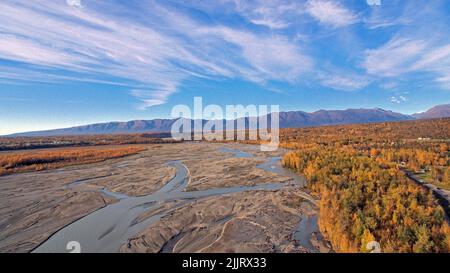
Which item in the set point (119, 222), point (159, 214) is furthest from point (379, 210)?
point (119, 222)

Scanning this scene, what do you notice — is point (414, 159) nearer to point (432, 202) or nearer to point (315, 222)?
point (432, 202)

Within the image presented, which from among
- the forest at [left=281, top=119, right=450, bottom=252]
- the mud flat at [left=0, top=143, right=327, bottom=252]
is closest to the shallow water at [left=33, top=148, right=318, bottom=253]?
the mud flat at [left=0, top=143, right=327, bottom=252]

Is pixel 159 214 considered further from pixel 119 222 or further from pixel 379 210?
pixel 379 210

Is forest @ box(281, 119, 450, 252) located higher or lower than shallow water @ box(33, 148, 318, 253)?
higher

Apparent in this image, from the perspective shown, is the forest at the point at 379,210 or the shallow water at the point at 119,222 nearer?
the forest at the point at 379,210

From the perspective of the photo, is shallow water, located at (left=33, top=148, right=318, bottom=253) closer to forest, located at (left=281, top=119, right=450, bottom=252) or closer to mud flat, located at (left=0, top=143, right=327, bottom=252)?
mud flat, located at (left=0, top=143, right=327, bottom=252)

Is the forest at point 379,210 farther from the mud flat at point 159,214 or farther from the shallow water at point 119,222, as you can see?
the shallow water at point 119,222

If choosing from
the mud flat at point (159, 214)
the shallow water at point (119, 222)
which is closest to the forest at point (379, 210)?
the mud flat at point (159, 214)
